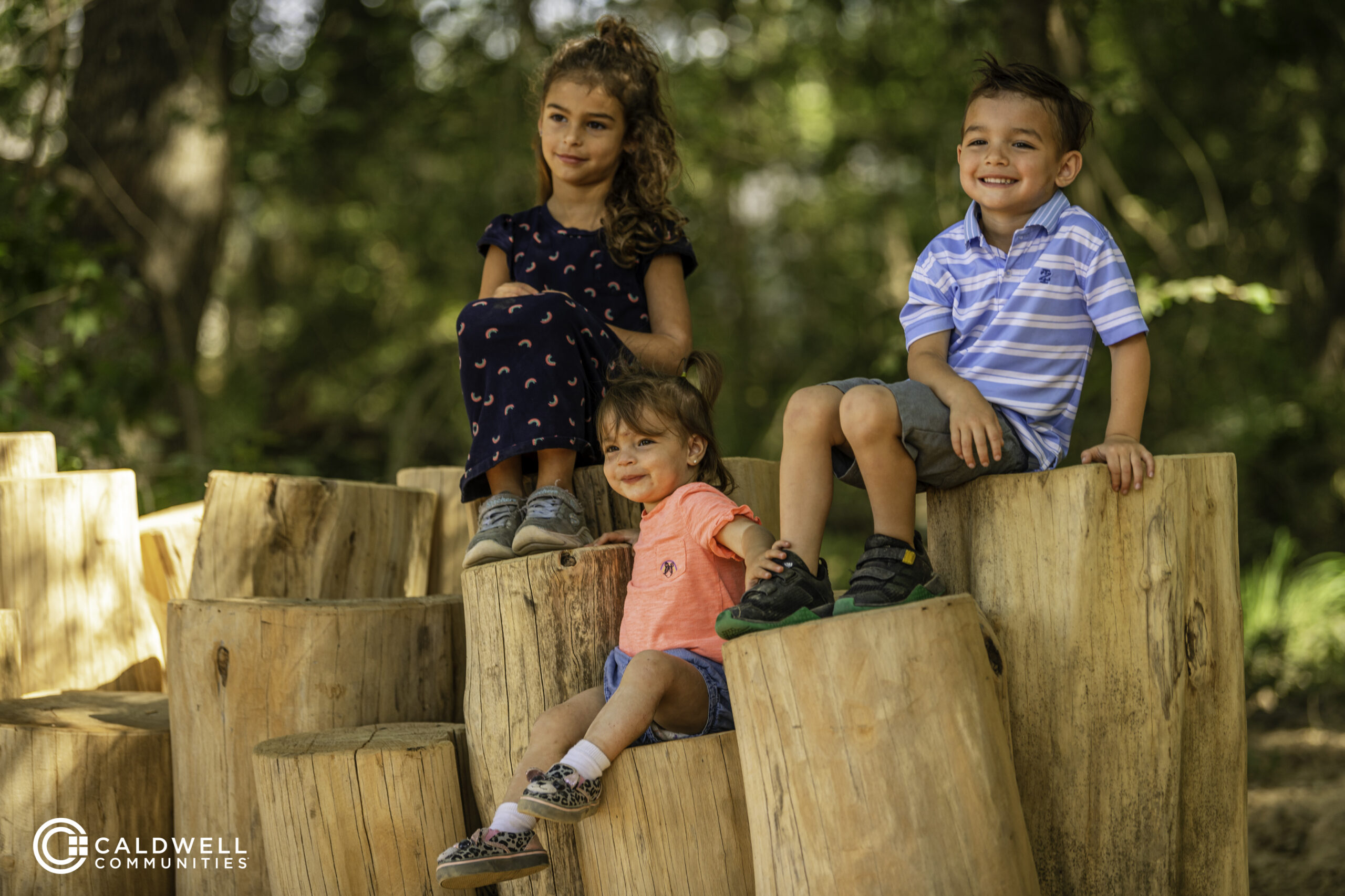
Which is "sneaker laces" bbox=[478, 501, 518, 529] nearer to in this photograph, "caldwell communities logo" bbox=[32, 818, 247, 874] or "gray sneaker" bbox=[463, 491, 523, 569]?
"gray sneaker" bbox=[463, 491, 523, 569]

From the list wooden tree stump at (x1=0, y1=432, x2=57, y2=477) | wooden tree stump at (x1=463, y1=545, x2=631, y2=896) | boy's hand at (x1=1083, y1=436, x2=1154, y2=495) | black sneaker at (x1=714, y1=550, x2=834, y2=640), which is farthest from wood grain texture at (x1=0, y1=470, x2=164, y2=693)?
boy's hand at (x1=1083, y1=436, x2=1154, y2=495)

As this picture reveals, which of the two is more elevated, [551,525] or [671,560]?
[551,525]

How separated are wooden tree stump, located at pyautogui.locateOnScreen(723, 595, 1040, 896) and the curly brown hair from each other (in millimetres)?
1677

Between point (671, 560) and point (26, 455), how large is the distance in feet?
9.68

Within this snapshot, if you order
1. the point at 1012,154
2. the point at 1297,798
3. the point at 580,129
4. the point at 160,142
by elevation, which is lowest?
the point at 1297,798

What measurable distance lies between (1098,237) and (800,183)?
1030 centimetres

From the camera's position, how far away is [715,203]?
973 centimetres

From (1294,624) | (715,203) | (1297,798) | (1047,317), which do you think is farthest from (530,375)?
(715,203)

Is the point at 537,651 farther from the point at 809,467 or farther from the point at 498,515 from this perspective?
the point at 809,467

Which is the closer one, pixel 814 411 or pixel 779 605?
pixel 779 605

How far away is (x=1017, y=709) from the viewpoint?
2531mm

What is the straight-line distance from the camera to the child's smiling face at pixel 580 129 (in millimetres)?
3391

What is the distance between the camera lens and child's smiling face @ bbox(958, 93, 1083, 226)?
8.79 feet

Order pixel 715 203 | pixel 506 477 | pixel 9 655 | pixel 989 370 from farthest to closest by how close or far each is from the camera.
Answer: pixel 715 203, pixel 9 655, pixel 506 477, pixel 989 370
